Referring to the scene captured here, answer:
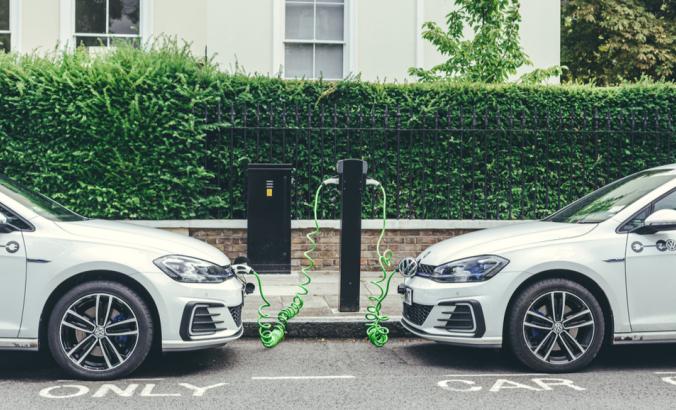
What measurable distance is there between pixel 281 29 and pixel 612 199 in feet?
28.2

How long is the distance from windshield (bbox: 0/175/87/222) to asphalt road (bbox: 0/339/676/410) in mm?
1185

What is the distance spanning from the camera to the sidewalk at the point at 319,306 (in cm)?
775

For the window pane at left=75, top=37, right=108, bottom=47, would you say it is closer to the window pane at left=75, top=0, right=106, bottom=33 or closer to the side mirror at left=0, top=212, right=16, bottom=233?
the window pane at left=75, top=0, right=106, bottom=33

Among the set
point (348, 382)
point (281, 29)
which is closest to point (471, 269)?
point (348, 382)

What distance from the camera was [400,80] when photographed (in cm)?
1419

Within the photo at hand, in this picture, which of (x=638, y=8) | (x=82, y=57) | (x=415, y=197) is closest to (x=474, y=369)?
(x=415, y=197)

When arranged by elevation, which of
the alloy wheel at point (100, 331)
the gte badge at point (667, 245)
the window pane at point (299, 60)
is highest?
the window pane at point (299, 60)

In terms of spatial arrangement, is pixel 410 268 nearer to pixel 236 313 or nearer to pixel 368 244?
pixel 236 313

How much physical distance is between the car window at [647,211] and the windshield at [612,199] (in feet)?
0.50

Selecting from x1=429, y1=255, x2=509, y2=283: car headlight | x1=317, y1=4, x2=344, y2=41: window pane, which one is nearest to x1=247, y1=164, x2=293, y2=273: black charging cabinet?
x1=429, y1=255, x2=509, y2=283: car headlight

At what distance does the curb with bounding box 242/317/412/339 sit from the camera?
25.4 feet

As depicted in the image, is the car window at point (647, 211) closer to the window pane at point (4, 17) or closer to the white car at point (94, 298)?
the white car at point (94, 298)

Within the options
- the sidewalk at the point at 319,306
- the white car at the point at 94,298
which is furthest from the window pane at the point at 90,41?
the white car at the point at 94,298

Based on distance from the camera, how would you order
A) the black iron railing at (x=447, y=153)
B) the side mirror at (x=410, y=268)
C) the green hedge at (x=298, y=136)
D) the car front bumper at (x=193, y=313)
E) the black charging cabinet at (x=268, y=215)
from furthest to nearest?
the black iron railing at (x=447, y=153), the black charging cabinet at (x=268, y=215), the green hedge at (x=298, y=136), the side mirror at (x=410, y=268), the car front bumper at (x=193, y=313)
